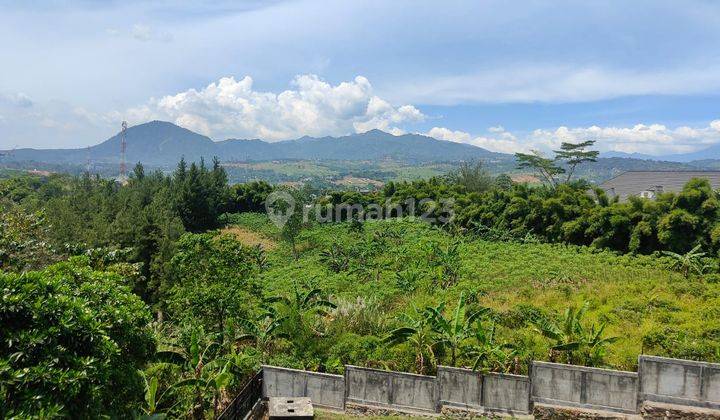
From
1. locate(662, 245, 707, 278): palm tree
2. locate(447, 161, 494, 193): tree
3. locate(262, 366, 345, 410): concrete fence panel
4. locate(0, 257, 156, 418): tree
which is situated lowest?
locate(262, 366, 345, 410): concrete fence panel

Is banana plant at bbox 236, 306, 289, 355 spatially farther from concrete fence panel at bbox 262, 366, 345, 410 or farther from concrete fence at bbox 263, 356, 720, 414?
concrete fence at bbox 263, 356, 720, 414

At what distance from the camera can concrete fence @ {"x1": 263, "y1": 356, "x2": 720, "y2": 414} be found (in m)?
9.02

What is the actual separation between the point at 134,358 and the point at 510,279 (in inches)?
597

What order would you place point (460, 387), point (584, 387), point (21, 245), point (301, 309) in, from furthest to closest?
1. point (301, 309)
2. point (21, 245)
3. point (460, 387)
4. point (584, 387)

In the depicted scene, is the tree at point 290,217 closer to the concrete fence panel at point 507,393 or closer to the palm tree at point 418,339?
the palm tree at point 418,339

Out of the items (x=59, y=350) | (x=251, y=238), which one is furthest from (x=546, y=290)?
(x=251, y=238)

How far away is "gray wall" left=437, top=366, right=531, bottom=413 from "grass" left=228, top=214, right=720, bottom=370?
0.99m

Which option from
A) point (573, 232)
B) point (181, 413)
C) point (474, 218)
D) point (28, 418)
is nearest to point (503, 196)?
point (474, 218)

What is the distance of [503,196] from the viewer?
30.4m

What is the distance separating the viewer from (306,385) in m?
10.3

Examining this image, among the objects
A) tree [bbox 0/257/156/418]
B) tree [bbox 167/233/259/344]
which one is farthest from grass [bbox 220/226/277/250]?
tree [bbox 0/257/156/418]

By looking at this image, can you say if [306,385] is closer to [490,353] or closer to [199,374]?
[199,374]

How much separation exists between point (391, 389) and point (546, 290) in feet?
28.4

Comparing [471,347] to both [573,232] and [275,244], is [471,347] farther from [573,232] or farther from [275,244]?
[275,244]
